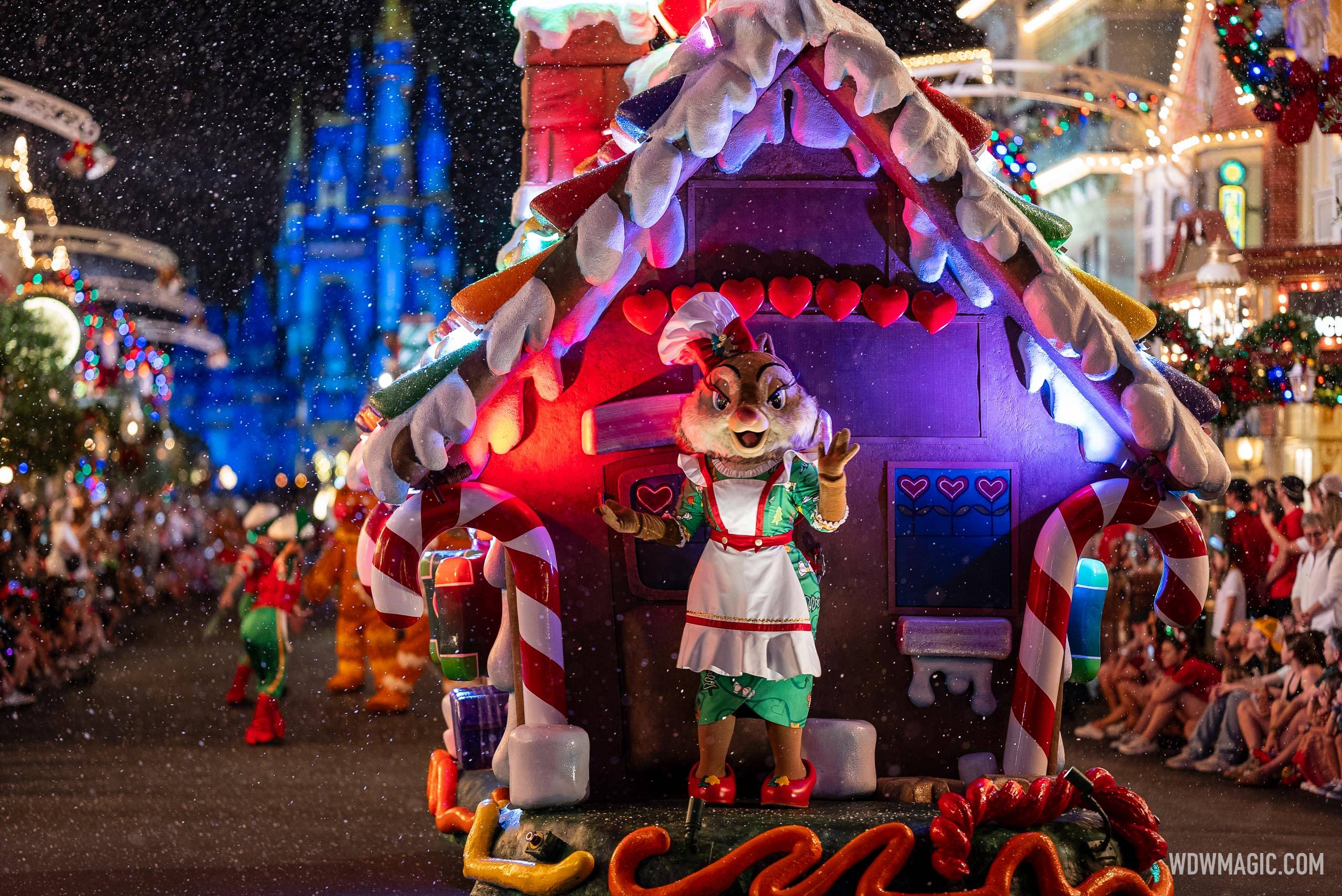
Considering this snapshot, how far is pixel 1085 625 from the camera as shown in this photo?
18.5 ft

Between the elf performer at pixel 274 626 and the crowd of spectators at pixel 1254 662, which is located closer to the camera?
the crowd of spectators at pixel 1254 662

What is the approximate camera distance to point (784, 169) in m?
5.39

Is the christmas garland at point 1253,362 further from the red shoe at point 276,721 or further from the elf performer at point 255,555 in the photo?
the red shoe at point 276,721

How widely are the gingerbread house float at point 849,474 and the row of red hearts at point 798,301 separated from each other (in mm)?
10

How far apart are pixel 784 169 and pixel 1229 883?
391 cm

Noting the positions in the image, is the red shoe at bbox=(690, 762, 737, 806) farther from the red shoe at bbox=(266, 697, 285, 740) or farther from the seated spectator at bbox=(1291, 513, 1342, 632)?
the red shoe at bbox=(266, 697, 285, 740)

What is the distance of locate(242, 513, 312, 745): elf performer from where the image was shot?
10.3m

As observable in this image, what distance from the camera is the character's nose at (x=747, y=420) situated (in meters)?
4.86

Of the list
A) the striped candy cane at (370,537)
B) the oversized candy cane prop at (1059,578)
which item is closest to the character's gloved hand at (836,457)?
the oversized candy cane prop at (1059,578)

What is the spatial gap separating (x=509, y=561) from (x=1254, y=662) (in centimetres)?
561

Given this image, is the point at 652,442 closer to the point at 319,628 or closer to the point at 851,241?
the point at 851,241

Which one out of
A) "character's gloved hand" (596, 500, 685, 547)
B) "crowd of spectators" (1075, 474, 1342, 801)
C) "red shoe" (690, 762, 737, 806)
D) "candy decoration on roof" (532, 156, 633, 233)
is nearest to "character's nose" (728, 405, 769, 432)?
"character's gloved hand" (596, 500, 685, 547)

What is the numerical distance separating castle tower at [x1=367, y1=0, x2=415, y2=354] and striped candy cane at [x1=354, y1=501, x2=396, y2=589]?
2734 inches

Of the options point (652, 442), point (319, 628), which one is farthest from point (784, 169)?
point (319, 628)
